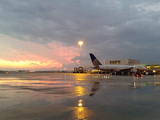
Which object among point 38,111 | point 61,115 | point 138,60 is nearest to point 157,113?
point 61,115

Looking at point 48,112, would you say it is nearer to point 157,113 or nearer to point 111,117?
point 111,117

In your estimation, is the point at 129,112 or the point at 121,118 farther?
the point at 129,112

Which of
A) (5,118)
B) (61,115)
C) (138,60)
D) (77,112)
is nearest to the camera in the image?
(5,118)

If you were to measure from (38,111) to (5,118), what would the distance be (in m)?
1.49

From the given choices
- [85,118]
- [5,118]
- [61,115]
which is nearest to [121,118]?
[85,118]

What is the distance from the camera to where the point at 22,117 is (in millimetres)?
6133

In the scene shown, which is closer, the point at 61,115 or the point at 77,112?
the point at 61,115

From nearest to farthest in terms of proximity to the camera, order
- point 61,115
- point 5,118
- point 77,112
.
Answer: point 5,118
point 61,115
point 77,112

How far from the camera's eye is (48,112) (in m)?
6.80

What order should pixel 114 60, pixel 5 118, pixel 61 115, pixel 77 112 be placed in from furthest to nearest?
pixel 114 60
pixel 77 112
pixel 61 115
pixel 5 118

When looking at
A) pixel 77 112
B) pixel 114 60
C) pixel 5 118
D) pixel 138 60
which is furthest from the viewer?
pixel 138 60

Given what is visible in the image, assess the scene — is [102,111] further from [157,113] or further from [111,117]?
[157,113]

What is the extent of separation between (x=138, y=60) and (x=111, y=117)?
133897mm

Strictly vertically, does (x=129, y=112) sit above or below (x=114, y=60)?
below
